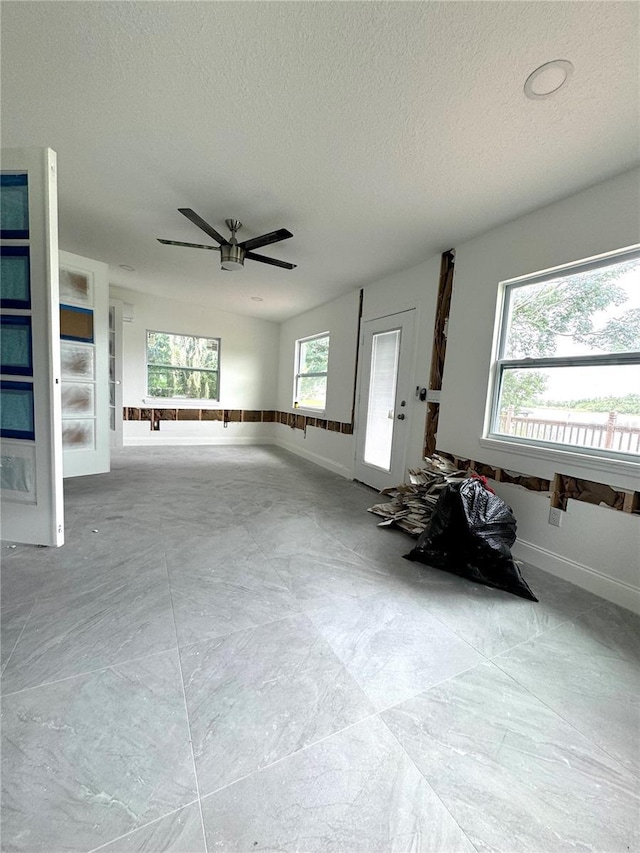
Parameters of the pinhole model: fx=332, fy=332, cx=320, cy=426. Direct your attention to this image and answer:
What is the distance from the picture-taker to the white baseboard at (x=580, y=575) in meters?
1.92

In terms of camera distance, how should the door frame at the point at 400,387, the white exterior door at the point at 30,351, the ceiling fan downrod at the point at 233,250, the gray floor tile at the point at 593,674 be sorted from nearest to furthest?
the gray floor tile at the point at 593,674
the white exterior door at the point at 30,351
the ceiling fan downrod at the point at 233,250
the door frame at the point at 400,387

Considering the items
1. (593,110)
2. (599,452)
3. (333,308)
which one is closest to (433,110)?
(593,110)

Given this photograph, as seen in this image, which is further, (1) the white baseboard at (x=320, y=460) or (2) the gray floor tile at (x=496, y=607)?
(1) the white baseboard at (x=320, y=460)

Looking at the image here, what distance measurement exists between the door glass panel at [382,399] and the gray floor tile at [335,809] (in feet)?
9.81

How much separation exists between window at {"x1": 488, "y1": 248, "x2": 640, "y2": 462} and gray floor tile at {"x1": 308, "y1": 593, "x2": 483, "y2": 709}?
1519 millimetres

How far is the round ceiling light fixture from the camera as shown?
4.55 ft

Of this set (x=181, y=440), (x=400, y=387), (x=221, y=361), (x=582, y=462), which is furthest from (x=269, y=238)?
(x=181, y=440)

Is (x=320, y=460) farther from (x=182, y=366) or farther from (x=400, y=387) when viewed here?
(x=182, y=366)

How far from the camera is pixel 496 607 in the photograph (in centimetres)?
186

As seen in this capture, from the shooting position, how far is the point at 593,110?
61.6 inches

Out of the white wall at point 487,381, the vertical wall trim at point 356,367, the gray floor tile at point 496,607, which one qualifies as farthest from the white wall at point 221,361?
the gray floor tile at point 496,607

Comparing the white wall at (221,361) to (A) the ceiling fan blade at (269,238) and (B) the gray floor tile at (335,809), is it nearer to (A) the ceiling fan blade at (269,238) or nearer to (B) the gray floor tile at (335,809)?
(A) the ceiling fan blade at (269,238)

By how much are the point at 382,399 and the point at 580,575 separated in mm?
2475

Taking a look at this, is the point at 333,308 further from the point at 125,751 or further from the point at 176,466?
the point at 125,751
